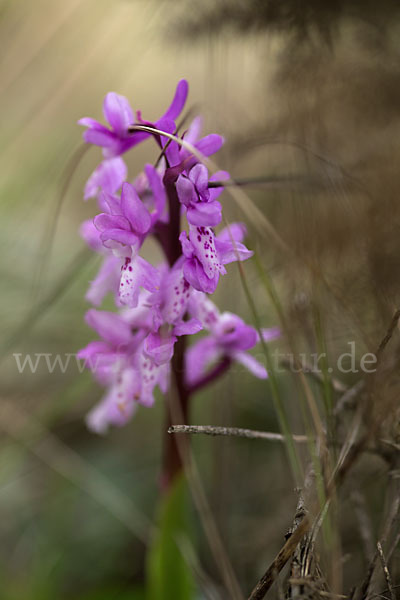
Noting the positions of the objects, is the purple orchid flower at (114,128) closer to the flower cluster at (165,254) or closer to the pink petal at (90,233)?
the flower cluster at (165,254)

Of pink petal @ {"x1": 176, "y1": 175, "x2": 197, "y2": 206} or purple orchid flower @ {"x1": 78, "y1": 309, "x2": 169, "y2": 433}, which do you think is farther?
purple orchid flower @ {"x1": 78, "y1": 309, "x2": 169, "y2": 433}

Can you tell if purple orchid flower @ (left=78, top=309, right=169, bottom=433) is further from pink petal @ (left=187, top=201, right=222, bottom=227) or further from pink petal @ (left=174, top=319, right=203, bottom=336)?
pink petal @ (left=187, top=201, right=222, bottom=227)

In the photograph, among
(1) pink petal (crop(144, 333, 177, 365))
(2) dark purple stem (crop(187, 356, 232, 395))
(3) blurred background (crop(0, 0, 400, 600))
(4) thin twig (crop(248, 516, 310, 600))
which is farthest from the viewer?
(2) dark purple stem (crop(187, 356, 232, 395))

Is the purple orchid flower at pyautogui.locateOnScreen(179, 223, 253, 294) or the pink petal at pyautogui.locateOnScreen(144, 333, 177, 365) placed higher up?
the purple orchid flower at pyautogui.locateOnScreen(179, 223, 253, 294)

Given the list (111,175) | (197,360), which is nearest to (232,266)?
(197,360)

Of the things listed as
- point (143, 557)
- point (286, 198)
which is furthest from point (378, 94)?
point (143, 557)

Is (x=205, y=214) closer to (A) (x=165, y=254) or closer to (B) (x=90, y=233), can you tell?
(A) (x=165, y=254)

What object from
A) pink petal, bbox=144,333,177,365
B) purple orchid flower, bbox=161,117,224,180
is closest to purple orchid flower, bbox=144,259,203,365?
pink petal, bbox=144,333,177,365
